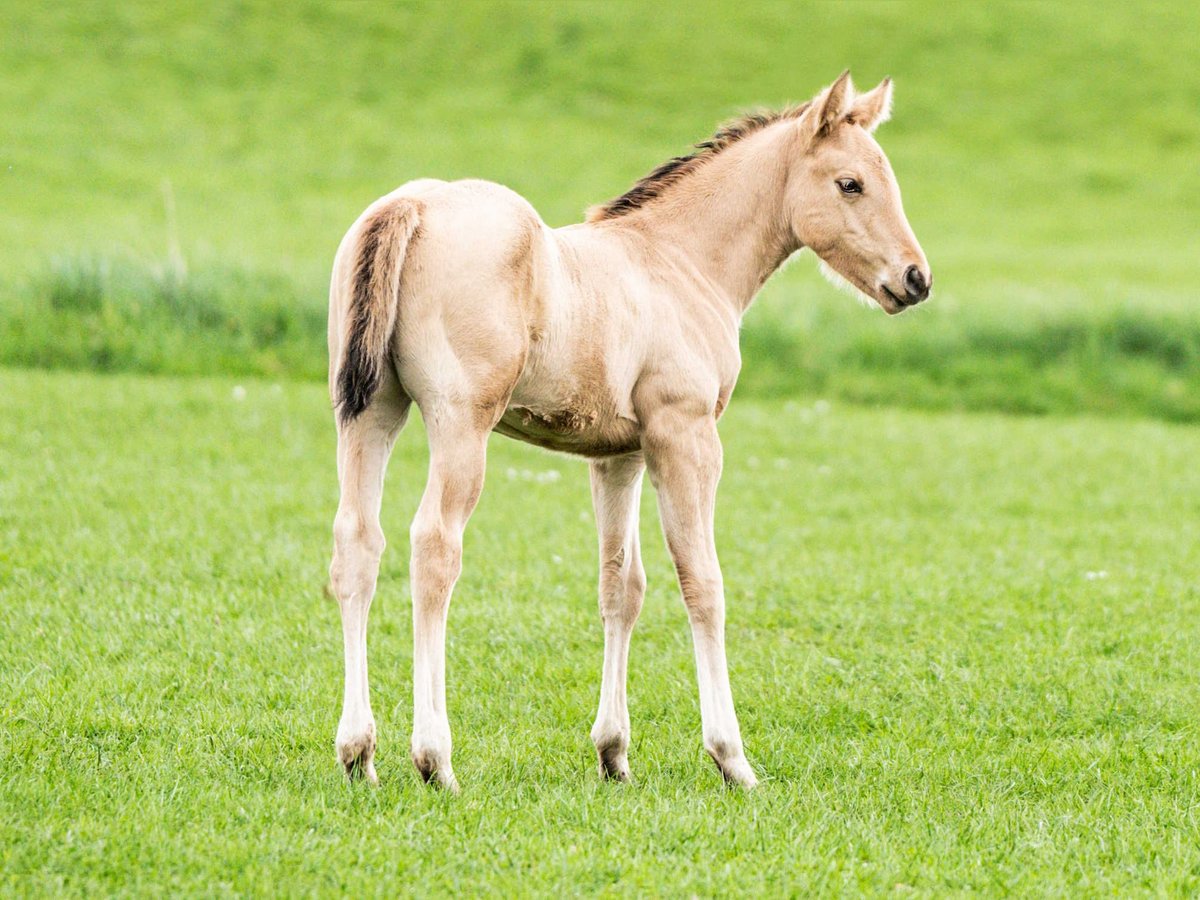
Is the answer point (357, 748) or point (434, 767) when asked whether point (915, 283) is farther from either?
point (357, 748)

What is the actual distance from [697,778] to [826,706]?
130cm

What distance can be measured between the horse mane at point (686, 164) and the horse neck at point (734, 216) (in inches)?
2.3

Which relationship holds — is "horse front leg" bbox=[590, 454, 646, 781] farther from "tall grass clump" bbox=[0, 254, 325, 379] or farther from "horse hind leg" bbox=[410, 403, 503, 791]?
"tall grass clump" bbox=[0, 254, 325, 379]

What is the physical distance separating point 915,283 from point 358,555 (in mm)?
2660

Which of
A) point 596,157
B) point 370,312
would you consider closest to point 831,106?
point 370,312

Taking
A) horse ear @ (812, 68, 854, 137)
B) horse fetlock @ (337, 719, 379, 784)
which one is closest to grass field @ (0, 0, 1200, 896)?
horse fetlock @ (337, 719, 379, 784)

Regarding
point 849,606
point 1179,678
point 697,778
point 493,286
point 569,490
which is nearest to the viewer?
point 493,286

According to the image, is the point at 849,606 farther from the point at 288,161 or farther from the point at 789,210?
the point at 288,161

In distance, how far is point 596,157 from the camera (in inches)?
1339

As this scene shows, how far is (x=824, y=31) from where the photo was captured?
4112 cm

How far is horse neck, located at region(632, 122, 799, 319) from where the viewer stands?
20.9ft

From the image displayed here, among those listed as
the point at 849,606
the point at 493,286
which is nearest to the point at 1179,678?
the point at 849,606

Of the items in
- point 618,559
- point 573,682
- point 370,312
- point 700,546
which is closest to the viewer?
point 370,312

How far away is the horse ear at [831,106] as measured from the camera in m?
6.08
